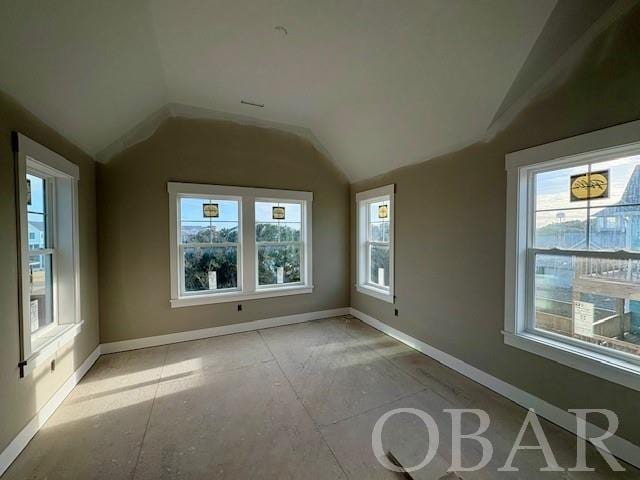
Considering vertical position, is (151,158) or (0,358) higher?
(151,158)

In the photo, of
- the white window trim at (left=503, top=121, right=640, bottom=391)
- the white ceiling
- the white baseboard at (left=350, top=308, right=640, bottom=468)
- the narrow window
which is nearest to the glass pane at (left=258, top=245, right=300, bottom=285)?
the narrow window

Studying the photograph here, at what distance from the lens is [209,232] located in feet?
13.4

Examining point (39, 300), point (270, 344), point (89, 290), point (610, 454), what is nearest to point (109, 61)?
point (39, 300)

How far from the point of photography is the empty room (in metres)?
1.85

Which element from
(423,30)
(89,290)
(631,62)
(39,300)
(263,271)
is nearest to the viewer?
(631,62)

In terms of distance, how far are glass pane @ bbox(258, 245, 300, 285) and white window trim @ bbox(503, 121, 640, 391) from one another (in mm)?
3089

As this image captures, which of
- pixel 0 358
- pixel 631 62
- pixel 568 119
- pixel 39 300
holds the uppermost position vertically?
pixel 631 62

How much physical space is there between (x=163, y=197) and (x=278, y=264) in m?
1.95

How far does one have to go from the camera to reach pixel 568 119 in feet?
6.75

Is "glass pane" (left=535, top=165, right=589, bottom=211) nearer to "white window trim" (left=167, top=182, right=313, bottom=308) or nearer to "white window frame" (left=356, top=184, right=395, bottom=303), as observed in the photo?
"white window frame" (left=356, top=184, right=395, bottom=303)

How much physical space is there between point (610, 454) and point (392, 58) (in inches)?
136

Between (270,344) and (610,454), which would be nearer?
(610,454)

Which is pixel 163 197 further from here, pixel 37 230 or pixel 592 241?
pixel 592 241

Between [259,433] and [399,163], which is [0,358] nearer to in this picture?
[259,433]
